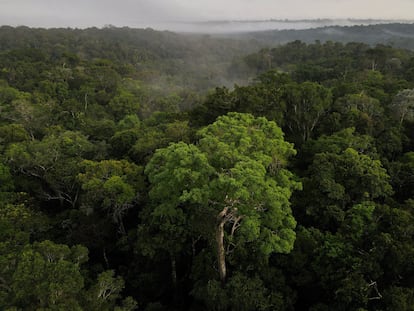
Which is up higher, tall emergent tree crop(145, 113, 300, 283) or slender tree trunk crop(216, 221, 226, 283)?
tall emergent tree crop(145, 113, 300, 283)

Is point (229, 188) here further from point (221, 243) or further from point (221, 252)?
point (221, 252)

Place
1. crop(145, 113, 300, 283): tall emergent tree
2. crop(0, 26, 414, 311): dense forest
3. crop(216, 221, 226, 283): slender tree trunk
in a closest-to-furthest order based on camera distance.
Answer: crop(145, 113, 300, 283): tall emergent tree < crop(0, 26, 414, 311): dense forest < crop(216, 221, 226, 283): slender tree trunk

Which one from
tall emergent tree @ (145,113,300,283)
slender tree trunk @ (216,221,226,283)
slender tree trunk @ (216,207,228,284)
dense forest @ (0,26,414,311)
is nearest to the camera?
tall emergent tree @ (145,113,300,283)

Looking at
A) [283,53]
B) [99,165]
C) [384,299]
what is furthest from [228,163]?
[283,53]

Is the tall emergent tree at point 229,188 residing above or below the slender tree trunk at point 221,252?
above

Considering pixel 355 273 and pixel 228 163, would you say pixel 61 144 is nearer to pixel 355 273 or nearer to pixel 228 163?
pixel 228 163

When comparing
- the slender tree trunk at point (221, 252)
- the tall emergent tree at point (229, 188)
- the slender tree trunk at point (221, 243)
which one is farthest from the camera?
the slender tree trunk at point (221, 252)
